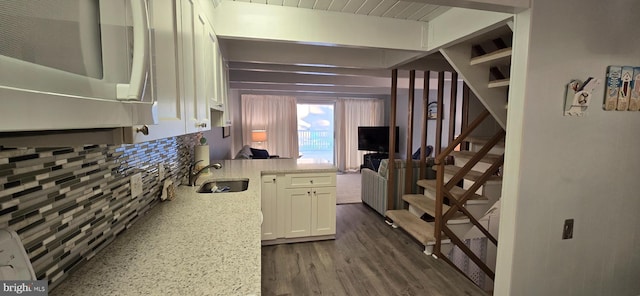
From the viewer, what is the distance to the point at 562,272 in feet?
5.18

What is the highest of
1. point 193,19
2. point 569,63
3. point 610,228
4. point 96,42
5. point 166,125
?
point 193,19

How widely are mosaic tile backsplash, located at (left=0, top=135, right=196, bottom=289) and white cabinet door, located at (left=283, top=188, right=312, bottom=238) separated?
1.67 metres

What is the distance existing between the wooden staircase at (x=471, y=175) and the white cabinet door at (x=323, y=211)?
0.83 metres

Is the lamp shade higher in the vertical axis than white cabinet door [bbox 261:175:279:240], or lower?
higher

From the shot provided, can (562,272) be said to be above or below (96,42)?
below

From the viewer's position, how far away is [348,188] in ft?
18.4

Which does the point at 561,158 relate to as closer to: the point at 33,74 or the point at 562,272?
the point at 562,272

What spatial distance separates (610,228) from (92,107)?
8.01 feet

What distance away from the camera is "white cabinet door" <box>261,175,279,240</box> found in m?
2.79

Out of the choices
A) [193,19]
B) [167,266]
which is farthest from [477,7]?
[167,266]

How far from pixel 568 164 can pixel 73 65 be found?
2052 mm

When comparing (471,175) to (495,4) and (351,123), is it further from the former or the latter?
(351,123)

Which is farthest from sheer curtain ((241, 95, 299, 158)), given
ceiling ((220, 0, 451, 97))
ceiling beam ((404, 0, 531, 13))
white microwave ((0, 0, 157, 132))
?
white microwave ((0, 0, 157, 132))

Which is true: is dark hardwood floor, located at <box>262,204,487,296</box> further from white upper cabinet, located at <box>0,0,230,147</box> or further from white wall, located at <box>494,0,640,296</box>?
white upper cabinet, located at <box>0,0,230,147</box>
